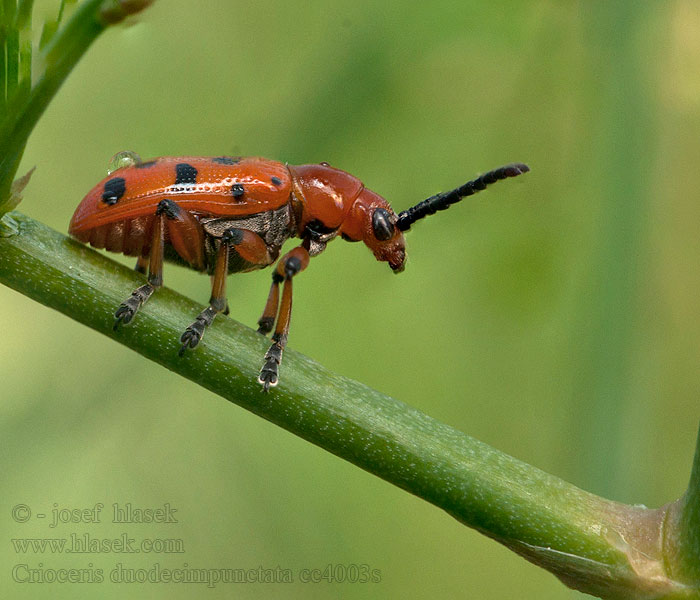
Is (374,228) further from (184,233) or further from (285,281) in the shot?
(184,233)

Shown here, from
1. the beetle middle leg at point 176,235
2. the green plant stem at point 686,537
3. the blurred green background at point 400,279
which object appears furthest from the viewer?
the blurred green background at point 400,279

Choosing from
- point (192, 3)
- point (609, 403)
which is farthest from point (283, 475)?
point (192, 3)

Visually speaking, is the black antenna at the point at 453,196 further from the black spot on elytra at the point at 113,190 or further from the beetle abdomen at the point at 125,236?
the black spot on elytra at the point at 113,190

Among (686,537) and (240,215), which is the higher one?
(240,215)

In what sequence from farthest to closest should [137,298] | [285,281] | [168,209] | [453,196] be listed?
1. [453,196]
2. [285,281]
3. [168,209]
4. [137,298]

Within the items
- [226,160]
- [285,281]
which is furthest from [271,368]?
[226,160]

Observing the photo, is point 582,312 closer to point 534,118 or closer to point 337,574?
point 534,118

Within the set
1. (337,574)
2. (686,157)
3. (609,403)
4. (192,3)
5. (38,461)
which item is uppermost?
(192,3)

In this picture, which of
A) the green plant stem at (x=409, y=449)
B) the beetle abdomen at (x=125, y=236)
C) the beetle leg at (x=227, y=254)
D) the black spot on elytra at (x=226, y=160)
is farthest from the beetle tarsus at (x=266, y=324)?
the green plant stem at (x=409, y=449)
